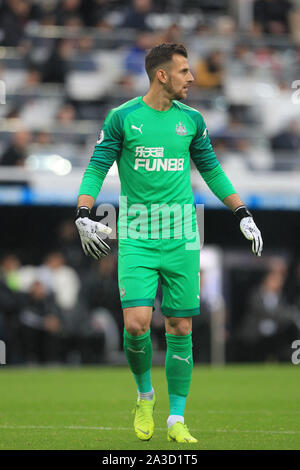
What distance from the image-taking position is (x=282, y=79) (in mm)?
20312

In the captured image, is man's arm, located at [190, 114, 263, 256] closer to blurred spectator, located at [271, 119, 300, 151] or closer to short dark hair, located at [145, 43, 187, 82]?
short dark hair, located at [145, 43, 187, 82]

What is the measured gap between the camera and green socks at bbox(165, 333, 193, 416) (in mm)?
6738

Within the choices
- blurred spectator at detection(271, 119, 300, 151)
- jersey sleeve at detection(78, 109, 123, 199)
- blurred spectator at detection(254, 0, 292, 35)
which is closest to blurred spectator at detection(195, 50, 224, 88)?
blurred spectator at detection(271, 119, 300, 151)

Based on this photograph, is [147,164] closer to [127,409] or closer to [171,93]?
[171,93]

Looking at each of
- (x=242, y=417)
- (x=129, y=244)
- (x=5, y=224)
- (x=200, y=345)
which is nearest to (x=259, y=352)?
(x=200, y=345)

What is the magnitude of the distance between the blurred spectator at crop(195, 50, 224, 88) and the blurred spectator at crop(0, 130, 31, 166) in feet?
13.8

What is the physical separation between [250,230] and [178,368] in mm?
993

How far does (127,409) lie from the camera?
9.48 m

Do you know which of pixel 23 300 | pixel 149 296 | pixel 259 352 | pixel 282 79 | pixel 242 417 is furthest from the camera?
pixel 282 79

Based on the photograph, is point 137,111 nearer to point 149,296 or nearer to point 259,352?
point 149,296

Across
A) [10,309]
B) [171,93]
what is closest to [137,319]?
[171,93]

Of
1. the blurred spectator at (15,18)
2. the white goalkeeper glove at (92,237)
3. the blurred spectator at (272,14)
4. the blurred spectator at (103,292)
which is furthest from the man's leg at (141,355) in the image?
the blurred spectator at (272,14)

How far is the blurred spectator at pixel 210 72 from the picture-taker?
64.5 ft
